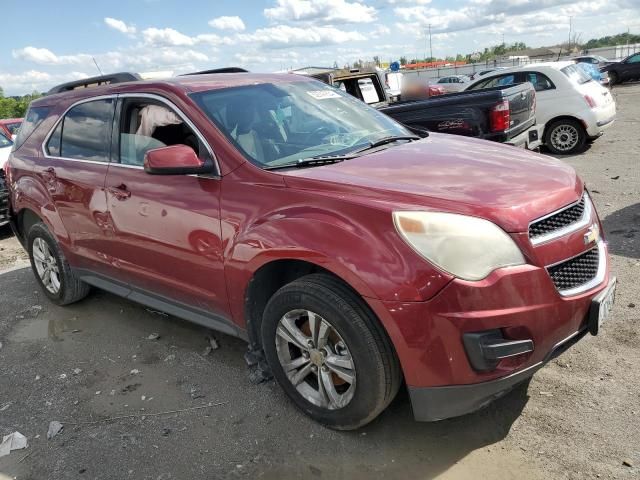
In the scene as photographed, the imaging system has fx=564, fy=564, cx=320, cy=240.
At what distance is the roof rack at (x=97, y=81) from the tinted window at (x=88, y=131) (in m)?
0.36

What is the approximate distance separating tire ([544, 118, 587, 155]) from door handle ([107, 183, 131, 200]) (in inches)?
342

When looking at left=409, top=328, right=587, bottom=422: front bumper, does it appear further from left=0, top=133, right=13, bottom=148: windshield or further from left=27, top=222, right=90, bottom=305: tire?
left=0, top=133, right=13, bottom=148: windshield

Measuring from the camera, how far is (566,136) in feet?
33.5

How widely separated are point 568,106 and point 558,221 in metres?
8.29

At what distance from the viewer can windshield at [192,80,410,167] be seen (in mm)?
3270

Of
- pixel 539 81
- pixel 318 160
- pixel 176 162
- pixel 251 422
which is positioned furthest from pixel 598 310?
pixel 539 81

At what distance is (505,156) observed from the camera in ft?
10.6

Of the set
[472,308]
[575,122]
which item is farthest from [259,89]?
[575,122]

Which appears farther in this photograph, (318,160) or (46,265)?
(46,265)

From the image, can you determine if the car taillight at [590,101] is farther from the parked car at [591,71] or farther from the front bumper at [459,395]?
the front bumper at [459,395]

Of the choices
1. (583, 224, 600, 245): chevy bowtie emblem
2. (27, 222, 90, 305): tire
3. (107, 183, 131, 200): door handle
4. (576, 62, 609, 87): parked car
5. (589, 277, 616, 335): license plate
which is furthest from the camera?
(576, 62, 609, 87): parked car

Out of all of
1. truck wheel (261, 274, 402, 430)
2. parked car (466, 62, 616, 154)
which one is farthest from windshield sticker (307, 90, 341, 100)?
parked car (466, 62, 616, 154)

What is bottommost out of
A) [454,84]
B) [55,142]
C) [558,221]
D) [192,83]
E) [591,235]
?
[454,84]

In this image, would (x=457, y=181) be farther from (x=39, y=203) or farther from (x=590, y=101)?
(x=590, y=101)
